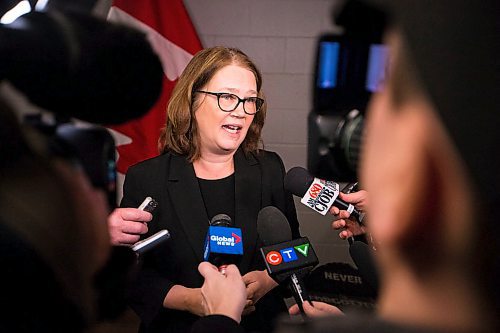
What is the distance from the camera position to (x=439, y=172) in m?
0.37

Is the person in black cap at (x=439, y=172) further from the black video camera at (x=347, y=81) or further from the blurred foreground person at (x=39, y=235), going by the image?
the blurred foreground person at (x=39, y=235)

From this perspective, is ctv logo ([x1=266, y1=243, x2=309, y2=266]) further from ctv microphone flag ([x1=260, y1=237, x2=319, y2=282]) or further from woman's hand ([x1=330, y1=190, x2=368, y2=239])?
woman's hand ([x1=330, y1=190, x2=368, y2=239])

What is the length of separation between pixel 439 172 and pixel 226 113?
1.30 meters

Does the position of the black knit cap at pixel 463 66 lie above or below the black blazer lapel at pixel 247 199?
above

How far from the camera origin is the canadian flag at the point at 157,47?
292 cm

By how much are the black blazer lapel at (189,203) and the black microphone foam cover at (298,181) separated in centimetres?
27

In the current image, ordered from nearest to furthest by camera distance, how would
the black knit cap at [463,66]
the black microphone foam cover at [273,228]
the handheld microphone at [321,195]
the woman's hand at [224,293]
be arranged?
1. the black knit cap at [463,66]
2. the woman's hand at [224,293]
3. the black microphone foam cover at [273,228]
4. the handheld microphone at [321,195]

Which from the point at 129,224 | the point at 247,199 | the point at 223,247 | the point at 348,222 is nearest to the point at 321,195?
the point at 348,222

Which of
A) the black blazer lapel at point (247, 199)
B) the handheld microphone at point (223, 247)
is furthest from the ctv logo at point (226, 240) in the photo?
the black blazer lapel at point (247, 199)

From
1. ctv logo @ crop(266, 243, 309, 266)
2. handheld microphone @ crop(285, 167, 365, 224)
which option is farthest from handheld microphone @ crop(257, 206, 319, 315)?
handheld microphone @ crop(285, 167, 365, 224)

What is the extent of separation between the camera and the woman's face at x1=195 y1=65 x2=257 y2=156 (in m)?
1.65

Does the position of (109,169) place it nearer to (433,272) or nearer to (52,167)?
(52,167)

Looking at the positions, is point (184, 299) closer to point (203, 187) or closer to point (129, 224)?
point (129, 224)

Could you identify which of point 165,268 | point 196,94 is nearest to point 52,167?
point 165,268
